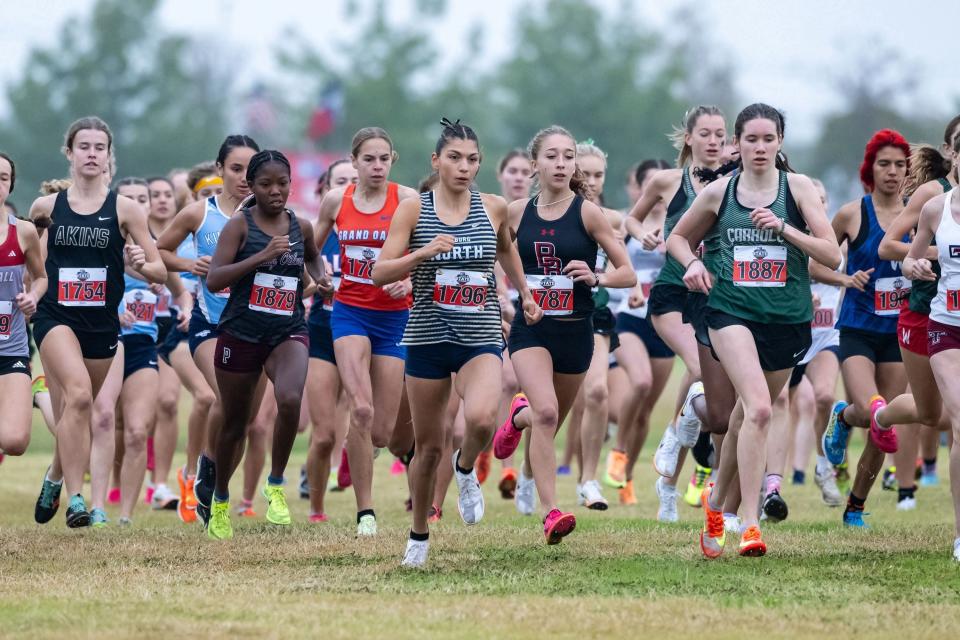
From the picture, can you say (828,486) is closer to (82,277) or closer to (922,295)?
(922,295)

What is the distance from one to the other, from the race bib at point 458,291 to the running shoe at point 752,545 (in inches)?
66.9

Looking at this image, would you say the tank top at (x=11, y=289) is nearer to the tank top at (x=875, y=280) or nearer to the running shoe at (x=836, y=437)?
the tank top at (x=875, y=280)

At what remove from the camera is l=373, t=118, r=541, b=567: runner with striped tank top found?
24.5 ft

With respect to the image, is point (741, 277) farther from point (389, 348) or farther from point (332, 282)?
point (332, 282)

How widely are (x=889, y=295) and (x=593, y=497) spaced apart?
2.34 m

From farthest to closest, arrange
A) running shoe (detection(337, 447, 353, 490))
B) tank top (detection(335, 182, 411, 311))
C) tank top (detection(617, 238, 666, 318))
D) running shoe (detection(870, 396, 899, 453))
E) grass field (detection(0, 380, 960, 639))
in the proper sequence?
tank top (detection(617, 238, 666, 318)), running shoe (detection(337, 447, 353, 490)), tank top (detection(335, 182, 411, 311)), running shoe (detection(870, 396, 899, 453)), grass field (detection(0, 380, 960, 639))

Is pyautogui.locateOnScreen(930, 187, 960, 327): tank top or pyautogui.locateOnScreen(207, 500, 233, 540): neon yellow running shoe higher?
pyautogui.locateOnScreen(930, 187, 960, 327): tank top

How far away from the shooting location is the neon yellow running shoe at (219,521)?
900 cm

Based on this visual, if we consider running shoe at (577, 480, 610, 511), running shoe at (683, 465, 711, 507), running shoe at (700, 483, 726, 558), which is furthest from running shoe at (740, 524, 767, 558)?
running shoe at (683, 465, 711, 507)

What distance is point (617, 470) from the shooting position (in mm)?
12117

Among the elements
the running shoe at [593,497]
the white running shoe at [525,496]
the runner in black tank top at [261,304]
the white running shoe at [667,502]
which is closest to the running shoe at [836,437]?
the white running shoe at [667,502]

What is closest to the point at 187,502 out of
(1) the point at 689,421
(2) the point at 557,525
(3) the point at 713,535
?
(1) the point at 689,421

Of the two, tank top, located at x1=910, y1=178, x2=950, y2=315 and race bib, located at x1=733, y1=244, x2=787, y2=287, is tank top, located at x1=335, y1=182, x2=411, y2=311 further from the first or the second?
tank top, located at x1=910, y1=178, x2=950, y2=315

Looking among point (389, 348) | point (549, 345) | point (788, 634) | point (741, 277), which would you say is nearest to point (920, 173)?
point (741, 277)
